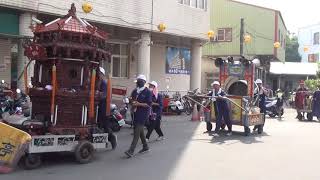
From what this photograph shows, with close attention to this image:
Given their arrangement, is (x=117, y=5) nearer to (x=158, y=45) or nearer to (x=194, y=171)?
(x=158, y=45)

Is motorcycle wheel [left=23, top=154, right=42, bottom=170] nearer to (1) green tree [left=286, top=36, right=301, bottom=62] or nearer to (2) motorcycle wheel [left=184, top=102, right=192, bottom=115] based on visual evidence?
(2) motorcycle wheel [left=184, top=102, right=192, bottom=115]

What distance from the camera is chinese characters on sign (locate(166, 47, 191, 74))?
99.5 ft

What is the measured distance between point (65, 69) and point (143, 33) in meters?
13.7

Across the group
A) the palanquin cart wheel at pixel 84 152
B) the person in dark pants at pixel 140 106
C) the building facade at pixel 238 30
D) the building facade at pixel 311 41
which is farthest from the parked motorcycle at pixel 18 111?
the building facade at pixel 311 41

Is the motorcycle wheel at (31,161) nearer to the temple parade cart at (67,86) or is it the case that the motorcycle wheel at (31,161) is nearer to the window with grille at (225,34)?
the temple parade cart at (67,86)

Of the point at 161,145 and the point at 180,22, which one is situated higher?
the point at 180,22

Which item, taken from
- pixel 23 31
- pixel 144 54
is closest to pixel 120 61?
pixel 144 54

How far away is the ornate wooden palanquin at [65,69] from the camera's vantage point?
1066 cm

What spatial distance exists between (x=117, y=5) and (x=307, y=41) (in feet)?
207

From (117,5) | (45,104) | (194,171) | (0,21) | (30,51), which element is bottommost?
(194,171)

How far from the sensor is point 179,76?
31.7 meters

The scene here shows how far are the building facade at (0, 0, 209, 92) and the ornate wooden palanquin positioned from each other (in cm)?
662

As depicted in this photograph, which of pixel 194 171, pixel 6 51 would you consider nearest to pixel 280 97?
pixel 6 51

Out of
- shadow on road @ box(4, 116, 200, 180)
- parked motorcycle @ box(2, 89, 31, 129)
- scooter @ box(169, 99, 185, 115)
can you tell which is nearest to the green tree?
scooter @ box(169, 99, 185, 115)
